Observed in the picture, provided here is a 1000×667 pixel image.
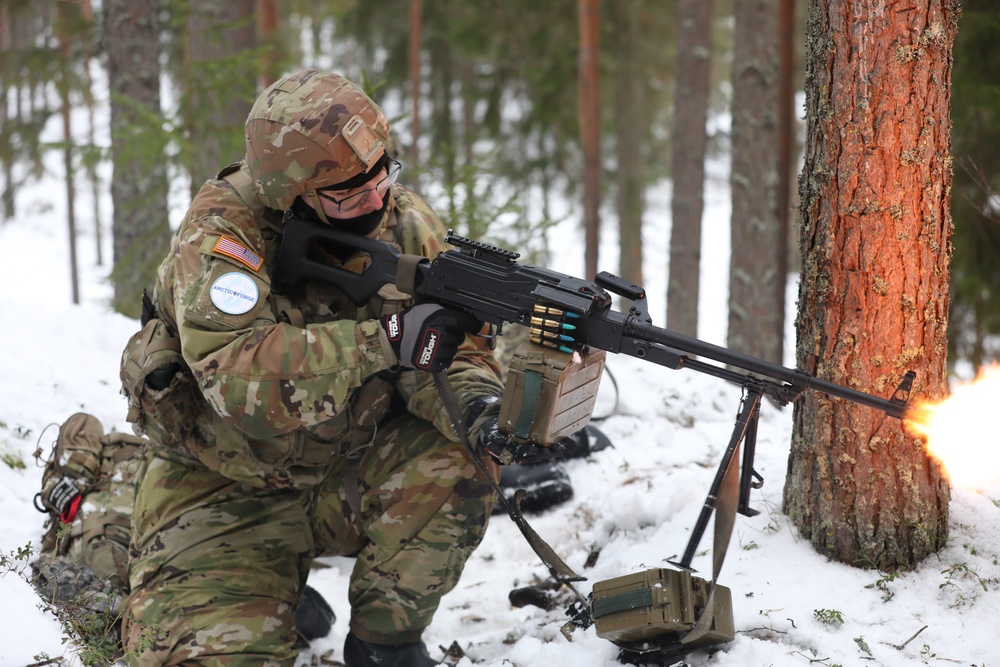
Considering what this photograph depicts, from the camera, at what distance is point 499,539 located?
4.45 meters

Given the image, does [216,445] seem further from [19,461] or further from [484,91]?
[484,91]

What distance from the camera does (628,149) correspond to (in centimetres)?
1427

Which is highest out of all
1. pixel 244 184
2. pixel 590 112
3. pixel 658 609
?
pixel 590 112

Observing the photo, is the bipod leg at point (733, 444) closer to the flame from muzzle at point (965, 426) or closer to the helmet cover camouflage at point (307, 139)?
the flame from muzzle at point (965, 426)

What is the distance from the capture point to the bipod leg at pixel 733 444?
8.92ft

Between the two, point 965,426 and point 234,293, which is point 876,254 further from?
point 234,293

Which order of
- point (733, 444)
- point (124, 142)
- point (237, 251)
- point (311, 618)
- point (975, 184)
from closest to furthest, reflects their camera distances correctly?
point (733, 444) < point (237, 251) < point (311, 618) < point (975, 184) < point (124, 142)

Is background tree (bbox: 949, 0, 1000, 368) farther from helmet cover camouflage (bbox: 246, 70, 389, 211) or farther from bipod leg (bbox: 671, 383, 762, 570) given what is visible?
helmet cover camouflage (bbox: 246, 70, 389, 211)

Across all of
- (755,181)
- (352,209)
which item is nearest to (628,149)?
(755,181)

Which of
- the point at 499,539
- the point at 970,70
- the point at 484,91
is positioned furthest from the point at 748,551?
the point at 484,91

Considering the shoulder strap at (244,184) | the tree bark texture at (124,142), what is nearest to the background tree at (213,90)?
the tree bark texture at (124,142)

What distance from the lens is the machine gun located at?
2.65m

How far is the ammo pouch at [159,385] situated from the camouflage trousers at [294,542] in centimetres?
27

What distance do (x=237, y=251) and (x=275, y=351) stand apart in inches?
16.2
